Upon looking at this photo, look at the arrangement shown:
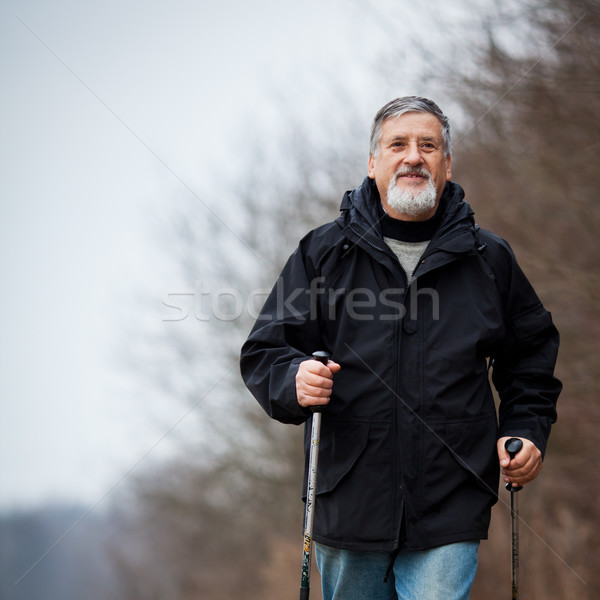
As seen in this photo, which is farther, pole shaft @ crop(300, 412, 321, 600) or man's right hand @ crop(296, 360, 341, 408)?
pole shaft @ crop(300, 412, 321, 600)

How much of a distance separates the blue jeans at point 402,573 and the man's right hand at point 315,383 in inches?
23.7

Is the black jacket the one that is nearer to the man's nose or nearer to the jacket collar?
the jacket collar

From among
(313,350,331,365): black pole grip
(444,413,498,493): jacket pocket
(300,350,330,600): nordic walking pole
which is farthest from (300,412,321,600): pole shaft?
(444,413,498,493): jacket pocket

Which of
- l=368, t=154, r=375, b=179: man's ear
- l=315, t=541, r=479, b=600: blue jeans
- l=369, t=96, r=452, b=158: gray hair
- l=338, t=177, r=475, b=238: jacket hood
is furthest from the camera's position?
l=368, t=154, r=375, b=179: man's ear

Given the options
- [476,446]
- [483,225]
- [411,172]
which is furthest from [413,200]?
[483,225]

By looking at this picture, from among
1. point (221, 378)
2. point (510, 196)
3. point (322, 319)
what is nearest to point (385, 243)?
point (322, 319)

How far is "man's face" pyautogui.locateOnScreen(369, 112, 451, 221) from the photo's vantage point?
11.8ft

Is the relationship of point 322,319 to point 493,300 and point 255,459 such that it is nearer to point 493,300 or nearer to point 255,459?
point 493,300

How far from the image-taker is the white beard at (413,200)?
11.7 ft

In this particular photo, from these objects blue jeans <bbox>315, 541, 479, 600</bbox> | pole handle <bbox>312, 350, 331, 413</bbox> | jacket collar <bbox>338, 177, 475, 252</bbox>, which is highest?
jacket collar <bbox>338, 177, 475, 252</bbox>

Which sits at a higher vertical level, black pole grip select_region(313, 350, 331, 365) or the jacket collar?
the jacket collar

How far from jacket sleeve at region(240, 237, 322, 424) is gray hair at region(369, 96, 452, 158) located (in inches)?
24.0

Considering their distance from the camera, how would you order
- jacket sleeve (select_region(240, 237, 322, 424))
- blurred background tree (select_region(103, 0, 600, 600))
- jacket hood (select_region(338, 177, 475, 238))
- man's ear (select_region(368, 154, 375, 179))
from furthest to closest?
blurred background tree (select_region(103, 0, 600, 600))
man's ear (select_region(368, 154, 375, 179))
jacket hood (select_region(338, 177, 475, 238))
jacket sleeve (select_region(240, 237, 322, 424))

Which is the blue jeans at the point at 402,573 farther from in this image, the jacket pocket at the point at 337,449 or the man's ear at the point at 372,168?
the man's ear at the point at 372,168
